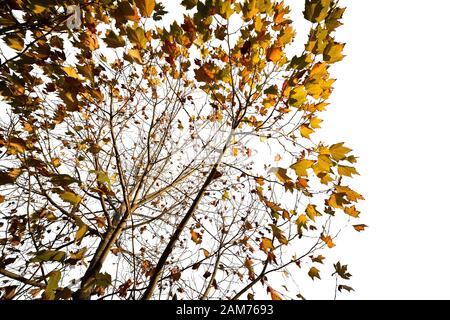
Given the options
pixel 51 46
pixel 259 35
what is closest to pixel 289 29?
pixel 259 35

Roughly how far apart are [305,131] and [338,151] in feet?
1.34

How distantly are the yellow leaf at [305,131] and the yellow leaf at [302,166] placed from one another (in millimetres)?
398

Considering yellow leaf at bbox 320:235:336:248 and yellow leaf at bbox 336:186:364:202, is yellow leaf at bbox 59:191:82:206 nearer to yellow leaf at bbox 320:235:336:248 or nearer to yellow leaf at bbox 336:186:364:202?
yellow leaf at bbox 336:186:364:202

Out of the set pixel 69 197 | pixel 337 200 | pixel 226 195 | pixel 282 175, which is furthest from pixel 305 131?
pixel 69 197

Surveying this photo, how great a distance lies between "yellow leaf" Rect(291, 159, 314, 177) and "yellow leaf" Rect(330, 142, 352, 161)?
16cm

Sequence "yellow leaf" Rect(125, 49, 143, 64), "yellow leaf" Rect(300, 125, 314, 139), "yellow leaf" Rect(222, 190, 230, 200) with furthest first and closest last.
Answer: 1. "yellow leaf" Rect(222, 190, 230, 200)
2. "yellow leaf" Rect(300, 125, 314, 139)
3. "yellow leaf" Rect(125, 49, 143, 64)

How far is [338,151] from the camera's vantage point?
5.74 ft

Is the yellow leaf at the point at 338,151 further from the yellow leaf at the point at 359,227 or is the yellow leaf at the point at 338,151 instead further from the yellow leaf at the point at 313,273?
the yellow leaf at the point at 313,273

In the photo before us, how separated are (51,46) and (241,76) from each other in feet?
5.18

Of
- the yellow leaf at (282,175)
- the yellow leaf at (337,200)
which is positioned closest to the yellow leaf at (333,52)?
the yellow leaf at (282,175)

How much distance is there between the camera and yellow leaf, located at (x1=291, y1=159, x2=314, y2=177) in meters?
1.76

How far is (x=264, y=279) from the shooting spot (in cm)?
255

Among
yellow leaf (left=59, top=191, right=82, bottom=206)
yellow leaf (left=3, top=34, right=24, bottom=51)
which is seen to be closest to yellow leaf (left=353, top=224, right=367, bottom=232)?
yellow leaf (left=59, top=191, right=82, bottom=206)

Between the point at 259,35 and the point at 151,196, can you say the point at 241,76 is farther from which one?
the point at 151,196
